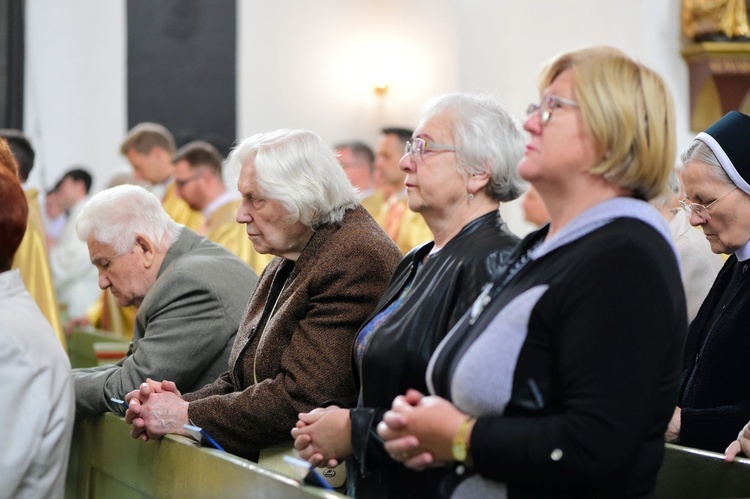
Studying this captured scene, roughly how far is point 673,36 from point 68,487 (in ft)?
20.4

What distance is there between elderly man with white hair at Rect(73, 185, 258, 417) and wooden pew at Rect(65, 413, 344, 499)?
123mm

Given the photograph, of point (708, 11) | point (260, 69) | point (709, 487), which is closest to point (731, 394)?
point (709, 487)

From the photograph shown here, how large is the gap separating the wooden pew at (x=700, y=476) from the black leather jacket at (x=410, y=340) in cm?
70

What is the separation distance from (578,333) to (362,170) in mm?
7792

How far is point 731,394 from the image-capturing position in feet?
10.6


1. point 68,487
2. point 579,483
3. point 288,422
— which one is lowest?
point 68,487

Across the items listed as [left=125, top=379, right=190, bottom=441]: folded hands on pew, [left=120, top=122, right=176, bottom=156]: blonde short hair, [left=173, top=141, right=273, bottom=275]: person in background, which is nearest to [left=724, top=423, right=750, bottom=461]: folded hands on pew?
[left=125, top=379, right=190, bottom=441]: folded hands on pew

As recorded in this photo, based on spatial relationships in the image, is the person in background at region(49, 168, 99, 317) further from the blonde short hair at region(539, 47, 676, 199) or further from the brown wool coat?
the blonde short hair at region(539, 47, 676, 199)

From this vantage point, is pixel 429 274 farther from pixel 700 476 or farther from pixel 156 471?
pixel 156 471

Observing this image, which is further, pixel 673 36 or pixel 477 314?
pixel 673 36

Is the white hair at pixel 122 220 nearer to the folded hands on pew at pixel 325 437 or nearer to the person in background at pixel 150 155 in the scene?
the folded hands on pew at pixel 325 437

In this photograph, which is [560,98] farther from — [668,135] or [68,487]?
[68,487]

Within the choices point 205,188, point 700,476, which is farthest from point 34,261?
point 700,476

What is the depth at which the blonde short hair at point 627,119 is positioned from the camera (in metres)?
2.19
